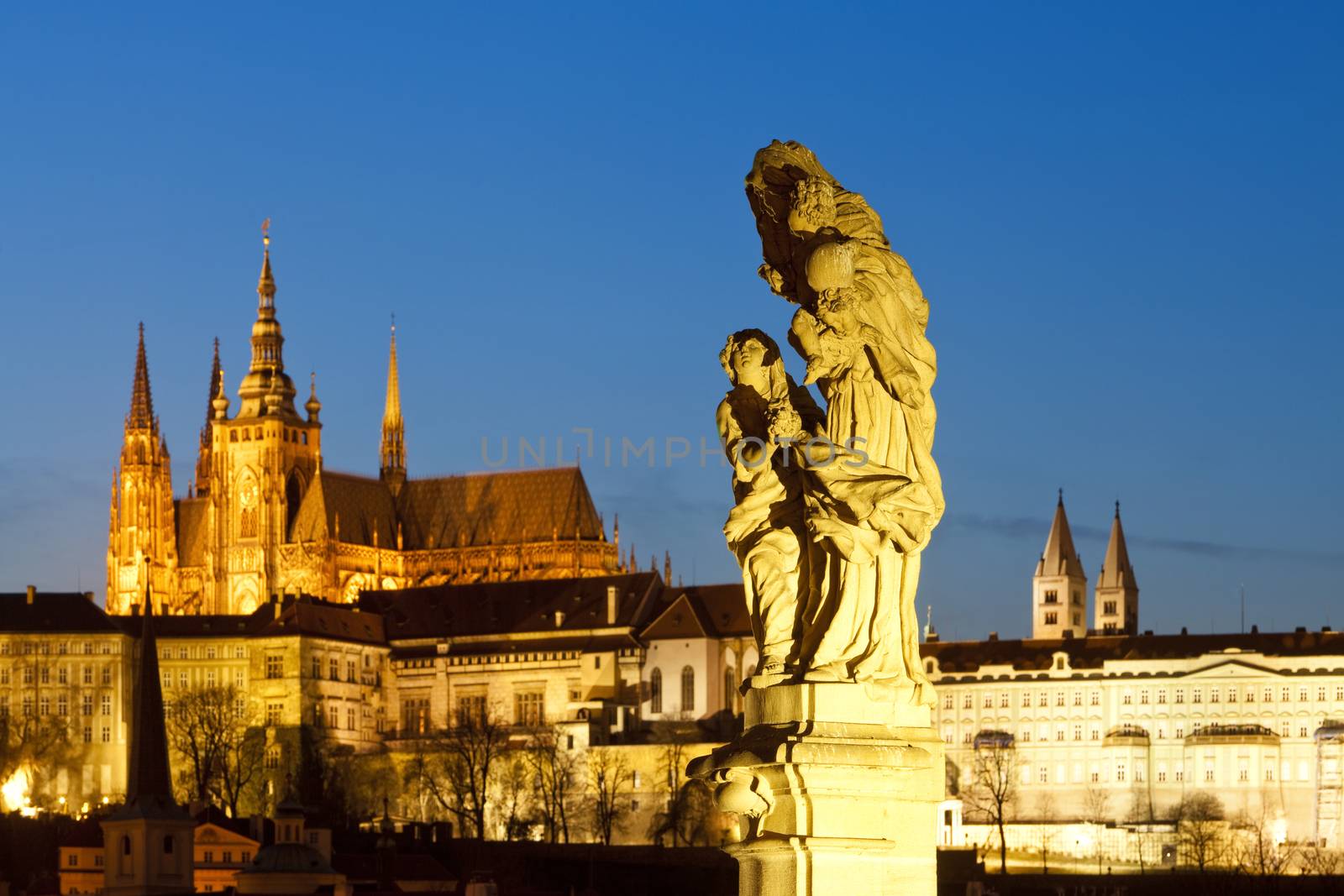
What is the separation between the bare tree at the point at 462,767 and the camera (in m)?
118

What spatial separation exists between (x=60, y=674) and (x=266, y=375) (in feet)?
98.6

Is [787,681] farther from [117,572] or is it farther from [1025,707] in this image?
[117,572]

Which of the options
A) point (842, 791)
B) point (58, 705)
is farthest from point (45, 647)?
point (842, 791)

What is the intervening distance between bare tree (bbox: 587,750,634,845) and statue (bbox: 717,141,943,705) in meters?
108

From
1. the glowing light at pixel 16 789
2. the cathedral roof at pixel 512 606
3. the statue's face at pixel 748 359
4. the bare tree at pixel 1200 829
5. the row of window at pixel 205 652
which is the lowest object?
the bare tree at pixel 1200 829

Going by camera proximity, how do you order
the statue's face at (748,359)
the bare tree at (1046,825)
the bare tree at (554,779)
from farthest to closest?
the bare tree at (554,779) < the bare tree at (1046,825) < the statue's face at (748,359)

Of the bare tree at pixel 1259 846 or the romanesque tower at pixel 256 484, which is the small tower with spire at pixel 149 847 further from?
the romanesque tower at pixel 256 484

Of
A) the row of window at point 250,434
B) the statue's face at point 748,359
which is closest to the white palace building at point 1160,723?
the row of window at point 250,434

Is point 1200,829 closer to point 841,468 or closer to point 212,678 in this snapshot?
point 212,678

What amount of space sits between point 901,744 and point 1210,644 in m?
126

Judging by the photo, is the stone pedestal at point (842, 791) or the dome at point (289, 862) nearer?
the stone pedestal at point (842, 791)

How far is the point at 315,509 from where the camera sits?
151125 millimetres

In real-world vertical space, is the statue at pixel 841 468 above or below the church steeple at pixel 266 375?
below

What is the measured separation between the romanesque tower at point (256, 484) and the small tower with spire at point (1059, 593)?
1586 inches
